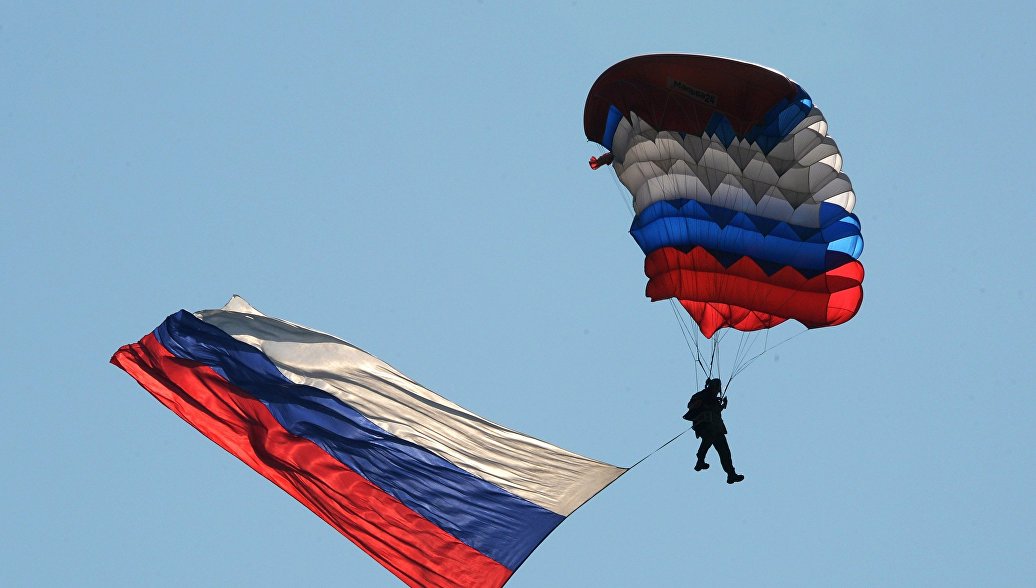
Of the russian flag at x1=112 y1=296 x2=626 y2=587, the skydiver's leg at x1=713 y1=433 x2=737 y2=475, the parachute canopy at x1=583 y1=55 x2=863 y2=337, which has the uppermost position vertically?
the parachute canopy at x1=583 y1=55 x2=863 y2=337

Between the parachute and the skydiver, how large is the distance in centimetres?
120

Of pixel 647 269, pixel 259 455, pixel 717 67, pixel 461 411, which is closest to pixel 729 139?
pixel 717 67

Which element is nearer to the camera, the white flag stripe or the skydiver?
the white flag stripe

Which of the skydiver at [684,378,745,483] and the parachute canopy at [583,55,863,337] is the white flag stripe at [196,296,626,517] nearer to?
the skydiver at [684,378,745,483]

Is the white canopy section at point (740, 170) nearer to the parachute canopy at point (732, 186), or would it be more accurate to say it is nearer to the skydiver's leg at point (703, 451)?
the parachute canopy at point (732, 186)

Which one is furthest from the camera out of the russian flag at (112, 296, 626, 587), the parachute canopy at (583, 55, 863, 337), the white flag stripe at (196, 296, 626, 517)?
the parachute canopy at (583, 55, 863, 337)

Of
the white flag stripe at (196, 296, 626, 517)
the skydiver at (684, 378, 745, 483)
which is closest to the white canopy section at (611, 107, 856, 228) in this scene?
the skydiver at (684, 378, 745, 483)

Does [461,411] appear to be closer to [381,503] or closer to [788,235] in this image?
[381,503]

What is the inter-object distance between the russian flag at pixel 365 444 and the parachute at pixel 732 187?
3119 millimetres

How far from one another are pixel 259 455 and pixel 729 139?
5.79 meters

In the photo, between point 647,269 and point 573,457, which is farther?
point 647,269

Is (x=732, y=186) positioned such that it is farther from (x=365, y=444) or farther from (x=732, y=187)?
(x=365, y=444)

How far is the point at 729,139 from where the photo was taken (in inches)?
829

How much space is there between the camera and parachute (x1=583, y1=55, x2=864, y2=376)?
2070 cm
